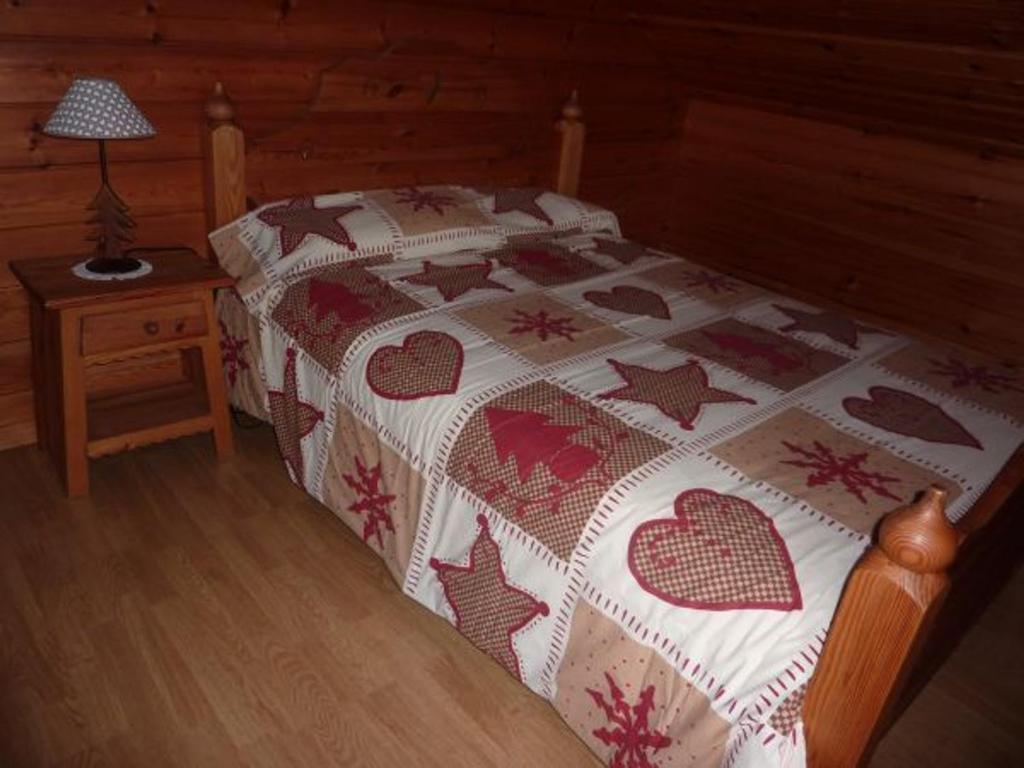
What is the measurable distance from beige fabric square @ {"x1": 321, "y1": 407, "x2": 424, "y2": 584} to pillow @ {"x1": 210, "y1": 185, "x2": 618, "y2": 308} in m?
0.58

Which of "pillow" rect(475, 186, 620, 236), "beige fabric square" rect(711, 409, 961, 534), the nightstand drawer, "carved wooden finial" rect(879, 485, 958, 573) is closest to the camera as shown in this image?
"carved wooden finial" rect(879, 485, 958, 573)

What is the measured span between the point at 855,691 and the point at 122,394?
2.28m

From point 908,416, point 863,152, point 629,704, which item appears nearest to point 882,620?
point 629,704

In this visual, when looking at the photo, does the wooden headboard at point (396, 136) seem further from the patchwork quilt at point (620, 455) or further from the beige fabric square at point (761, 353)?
the beige fabric square at point (761, 353)

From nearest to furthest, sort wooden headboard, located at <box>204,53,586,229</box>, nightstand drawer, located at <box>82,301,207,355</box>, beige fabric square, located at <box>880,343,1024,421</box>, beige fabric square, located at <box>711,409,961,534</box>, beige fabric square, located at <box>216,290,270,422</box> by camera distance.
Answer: beige fabric square, located at <box>711,409,961,534</box> → beige fabric square, located at <box>880,343,1024,421</box> → nightstand drawer, located at <box>82,301,207,355</box> → beige fabric square, located at <box>216,290,270,422</box> → wooden headboard, located at <box>204,53,586,229</box>

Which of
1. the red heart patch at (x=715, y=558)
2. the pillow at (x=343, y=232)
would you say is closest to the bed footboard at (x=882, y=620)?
the red heart patch at (x=715, y=558)

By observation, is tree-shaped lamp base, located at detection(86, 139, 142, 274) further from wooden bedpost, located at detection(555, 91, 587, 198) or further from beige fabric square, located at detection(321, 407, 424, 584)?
wooden bedpost, located at detection(555, 91, 587, 198)

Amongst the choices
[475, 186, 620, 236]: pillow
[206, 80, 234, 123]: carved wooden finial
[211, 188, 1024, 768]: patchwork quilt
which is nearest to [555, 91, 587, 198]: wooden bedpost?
[475, 186, 620, 236]: pillow

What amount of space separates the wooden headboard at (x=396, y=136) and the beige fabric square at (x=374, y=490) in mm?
961

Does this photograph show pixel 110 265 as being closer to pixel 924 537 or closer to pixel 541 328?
pixel 541 328

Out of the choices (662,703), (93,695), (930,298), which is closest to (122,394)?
(93,695)

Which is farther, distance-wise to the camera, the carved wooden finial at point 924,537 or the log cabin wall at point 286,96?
the log cabin wall at point 286,96

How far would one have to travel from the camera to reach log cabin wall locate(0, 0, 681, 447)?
6.80 ft

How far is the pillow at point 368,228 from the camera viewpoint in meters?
2.23
